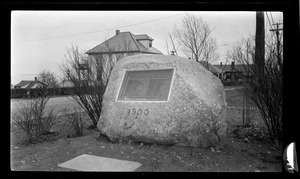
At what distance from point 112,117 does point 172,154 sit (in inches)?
57.8

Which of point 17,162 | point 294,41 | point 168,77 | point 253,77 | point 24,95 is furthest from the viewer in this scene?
point 24,95

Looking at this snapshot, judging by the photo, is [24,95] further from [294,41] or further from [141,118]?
[294,41]

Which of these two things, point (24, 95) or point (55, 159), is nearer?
point (55, 159)

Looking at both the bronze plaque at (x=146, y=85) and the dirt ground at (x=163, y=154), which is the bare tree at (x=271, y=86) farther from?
the bronze plaque at (x=146, y=85)

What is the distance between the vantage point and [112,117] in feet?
16.5

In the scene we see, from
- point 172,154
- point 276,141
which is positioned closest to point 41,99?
point 172,154

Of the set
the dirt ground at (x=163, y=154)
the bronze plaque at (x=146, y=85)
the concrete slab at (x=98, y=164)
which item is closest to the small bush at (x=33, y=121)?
the dirt ground at (x=163, y=154)

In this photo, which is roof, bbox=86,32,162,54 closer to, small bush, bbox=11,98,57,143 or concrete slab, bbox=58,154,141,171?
small bush, bbox=11,98,57,143

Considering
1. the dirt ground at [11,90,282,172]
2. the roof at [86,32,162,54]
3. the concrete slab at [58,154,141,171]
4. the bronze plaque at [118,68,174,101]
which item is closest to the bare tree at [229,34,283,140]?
the dirt ground at [11,90,282,172]

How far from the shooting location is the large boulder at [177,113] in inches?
178

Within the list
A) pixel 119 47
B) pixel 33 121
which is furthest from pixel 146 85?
pixel 119 47

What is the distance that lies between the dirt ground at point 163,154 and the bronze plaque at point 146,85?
0.94 metres

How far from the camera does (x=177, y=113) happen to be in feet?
15.0

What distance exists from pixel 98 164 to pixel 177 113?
1.63 m
